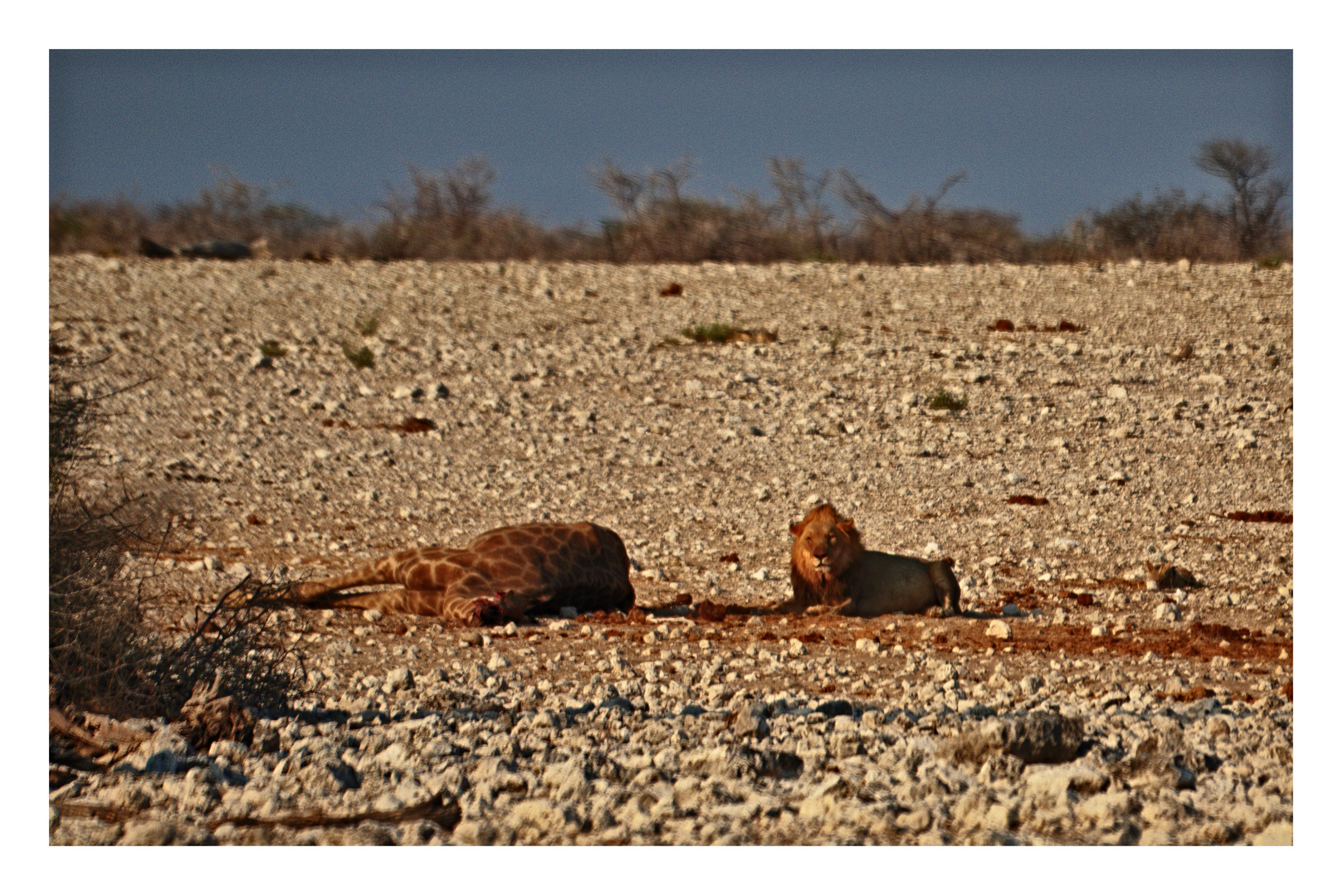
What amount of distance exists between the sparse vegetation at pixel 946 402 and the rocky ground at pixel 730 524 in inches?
8.3

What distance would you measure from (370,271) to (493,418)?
6290 millimetres

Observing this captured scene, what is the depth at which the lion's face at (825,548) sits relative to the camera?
293 inches

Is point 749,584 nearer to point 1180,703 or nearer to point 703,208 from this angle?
point 1180,703

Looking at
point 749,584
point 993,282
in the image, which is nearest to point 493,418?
point 749,584

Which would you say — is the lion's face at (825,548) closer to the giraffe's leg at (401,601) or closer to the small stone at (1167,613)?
the small stone at (1167,613)

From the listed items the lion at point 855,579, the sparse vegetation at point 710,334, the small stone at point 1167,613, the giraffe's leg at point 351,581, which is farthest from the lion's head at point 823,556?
the sparse vegetation at point 710,334

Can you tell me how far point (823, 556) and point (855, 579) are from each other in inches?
10.1

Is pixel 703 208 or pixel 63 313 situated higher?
pixel 703 208

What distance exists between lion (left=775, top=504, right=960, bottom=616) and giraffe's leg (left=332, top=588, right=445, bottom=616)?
1817 millimetres

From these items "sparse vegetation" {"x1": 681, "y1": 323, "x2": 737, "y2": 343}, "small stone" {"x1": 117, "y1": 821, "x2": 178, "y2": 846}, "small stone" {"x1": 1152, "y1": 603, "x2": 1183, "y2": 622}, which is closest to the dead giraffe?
"small stone" {"x1": 1152, "y1": 603, "x2": 1183, "y2": 622}

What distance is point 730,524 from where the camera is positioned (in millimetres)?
10227

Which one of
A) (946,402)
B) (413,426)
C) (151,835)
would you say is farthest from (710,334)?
(151,835)

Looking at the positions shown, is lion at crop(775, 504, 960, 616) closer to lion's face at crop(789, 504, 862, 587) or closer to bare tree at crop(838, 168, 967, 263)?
lion's face at crop(789, 504, 862, 587)

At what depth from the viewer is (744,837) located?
4.05 meters
